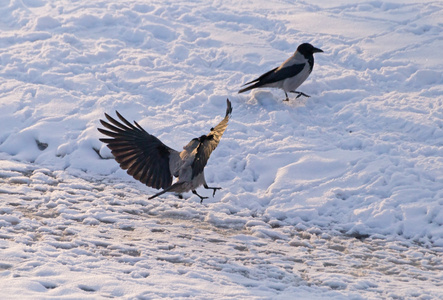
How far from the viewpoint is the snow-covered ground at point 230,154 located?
601cm

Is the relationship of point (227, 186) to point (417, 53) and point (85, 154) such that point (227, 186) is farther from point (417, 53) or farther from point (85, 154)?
point (417, 53)

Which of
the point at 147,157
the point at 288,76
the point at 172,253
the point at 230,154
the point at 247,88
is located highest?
the point at 288,76

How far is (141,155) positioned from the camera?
7.33 m

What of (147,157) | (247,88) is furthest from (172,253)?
(247,88)

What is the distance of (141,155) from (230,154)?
185cm

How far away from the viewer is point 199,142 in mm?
6758

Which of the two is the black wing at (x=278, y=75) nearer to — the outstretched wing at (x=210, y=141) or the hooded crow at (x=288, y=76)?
the hooded crow at (x=288, y=76)

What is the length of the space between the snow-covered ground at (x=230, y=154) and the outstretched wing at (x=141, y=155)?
52cm

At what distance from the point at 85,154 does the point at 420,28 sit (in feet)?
24.1

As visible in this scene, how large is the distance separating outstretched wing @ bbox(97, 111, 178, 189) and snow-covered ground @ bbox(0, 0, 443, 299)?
20.5 inches

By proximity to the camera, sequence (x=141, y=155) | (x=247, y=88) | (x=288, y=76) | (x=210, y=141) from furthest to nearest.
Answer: (x=247, y=88) < (x=288, y=76) < (x=141, y=155) < (x=210, y=141)

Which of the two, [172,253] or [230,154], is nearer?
[172,253]

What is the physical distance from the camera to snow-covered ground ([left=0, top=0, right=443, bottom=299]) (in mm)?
6008

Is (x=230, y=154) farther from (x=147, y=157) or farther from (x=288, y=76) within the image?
(x=288, y=76)
